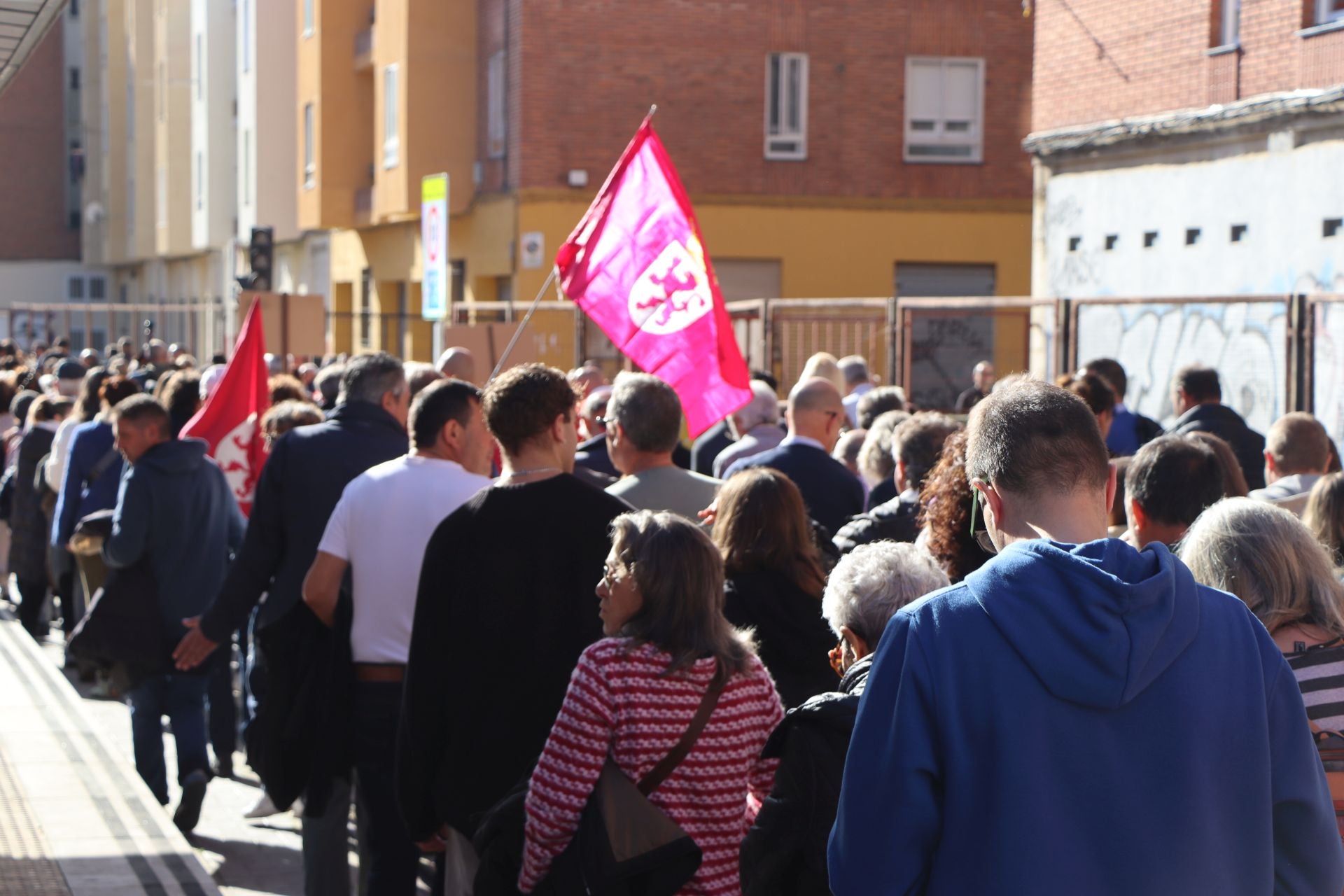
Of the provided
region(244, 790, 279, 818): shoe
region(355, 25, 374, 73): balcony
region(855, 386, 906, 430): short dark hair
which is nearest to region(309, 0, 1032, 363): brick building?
region(355, 25, 374, 73): balcony

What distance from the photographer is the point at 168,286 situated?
54.0 meters

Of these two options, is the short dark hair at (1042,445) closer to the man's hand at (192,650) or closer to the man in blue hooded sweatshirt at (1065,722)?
the man in blue hooded sweatshirt at (1065,722)

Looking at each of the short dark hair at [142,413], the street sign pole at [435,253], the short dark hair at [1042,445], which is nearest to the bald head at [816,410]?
the short dark hair at [142,413]

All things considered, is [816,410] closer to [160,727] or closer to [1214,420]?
[1214,420]

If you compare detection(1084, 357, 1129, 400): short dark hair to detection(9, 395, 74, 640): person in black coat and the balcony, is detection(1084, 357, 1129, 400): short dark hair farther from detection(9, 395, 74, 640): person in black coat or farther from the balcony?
the balcony

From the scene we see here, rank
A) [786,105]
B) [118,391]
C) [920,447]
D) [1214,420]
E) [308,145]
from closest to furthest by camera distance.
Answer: [920,447]
[1214,420]
[118,391]
[786,105]
[308,145]

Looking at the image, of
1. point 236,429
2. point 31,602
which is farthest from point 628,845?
point 31,602

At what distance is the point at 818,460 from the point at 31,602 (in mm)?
7840

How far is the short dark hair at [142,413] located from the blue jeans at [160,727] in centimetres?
114

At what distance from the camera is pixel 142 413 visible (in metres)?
7.98

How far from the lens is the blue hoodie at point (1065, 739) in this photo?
2.59 metres

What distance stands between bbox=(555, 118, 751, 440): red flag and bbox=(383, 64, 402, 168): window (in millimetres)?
21717

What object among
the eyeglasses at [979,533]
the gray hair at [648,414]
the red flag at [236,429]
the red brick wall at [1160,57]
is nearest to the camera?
the eyeglasses at [979,533]

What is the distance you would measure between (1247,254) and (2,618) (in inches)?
419
